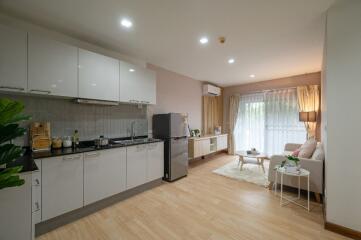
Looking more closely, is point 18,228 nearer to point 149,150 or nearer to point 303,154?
point 149,150

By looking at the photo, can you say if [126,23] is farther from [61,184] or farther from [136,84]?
[61,184]

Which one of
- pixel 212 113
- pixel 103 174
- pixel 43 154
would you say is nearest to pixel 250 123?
pixel 212 113

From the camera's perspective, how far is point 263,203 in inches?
99.0

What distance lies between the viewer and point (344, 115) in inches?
70.9

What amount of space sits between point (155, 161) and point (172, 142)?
0.51 meters

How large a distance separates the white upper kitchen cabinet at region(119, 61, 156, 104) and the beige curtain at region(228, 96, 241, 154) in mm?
3519

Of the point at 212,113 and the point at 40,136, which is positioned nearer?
the point at 40,136

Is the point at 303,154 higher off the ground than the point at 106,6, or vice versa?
the point at 106,6

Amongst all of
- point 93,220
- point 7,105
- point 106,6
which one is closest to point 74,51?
point 106,6

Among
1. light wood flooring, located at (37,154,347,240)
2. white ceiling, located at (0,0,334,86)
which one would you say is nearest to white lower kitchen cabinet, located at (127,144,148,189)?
light wood flooring, located at (37,154,347,240)

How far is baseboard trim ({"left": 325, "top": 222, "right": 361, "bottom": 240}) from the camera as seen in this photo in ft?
5.73

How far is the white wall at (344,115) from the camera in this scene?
5.70ft

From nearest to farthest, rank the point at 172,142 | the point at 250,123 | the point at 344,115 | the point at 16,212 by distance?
the point at 16,212, the point at 344,115, the point at 172,142, the point at 250,123

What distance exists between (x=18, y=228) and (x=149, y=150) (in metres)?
1.91
